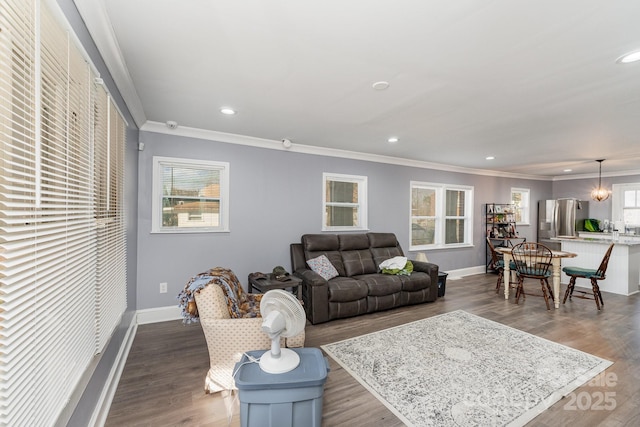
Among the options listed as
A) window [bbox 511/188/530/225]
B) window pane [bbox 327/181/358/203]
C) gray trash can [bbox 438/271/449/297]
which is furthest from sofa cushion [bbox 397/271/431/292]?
window [bbox 511/188/530/225]

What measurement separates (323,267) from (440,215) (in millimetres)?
3368

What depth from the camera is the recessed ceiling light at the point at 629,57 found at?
192 cm

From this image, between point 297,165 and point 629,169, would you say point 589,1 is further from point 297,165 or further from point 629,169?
point 629,169

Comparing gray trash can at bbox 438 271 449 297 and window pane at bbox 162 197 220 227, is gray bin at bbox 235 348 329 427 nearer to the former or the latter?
window pane at bbox 162 197 220 227

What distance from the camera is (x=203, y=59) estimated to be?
6.82ft

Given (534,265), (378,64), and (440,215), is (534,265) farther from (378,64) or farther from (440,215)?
(378,64)

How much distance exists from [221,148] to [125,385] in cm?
282

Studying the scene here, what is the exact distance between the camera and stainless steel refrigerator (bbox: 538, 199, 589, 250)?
23.0 feet

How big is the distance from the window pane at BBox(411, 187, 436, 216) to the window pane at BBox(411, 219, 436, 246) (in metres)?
0.17

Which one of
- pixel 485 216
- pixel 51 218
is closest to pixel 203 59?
pixel 51 218

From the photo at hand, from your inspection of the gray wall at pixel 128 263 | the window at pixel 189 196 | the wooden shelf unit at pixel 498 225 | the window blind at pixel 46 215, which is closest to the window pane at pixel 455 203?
the wooden shelf unit at pixel 498 225

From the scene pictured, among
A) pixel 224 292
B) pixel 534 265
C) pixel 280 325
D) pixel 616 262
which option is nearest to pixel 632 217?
pixel 616 262

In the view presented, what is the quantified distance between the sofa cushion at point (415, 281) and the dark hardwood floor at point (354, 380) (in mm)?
295

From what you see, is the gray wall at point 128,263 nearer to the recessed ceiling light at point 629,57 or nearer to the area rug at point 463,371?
the area rug at point 463,371
